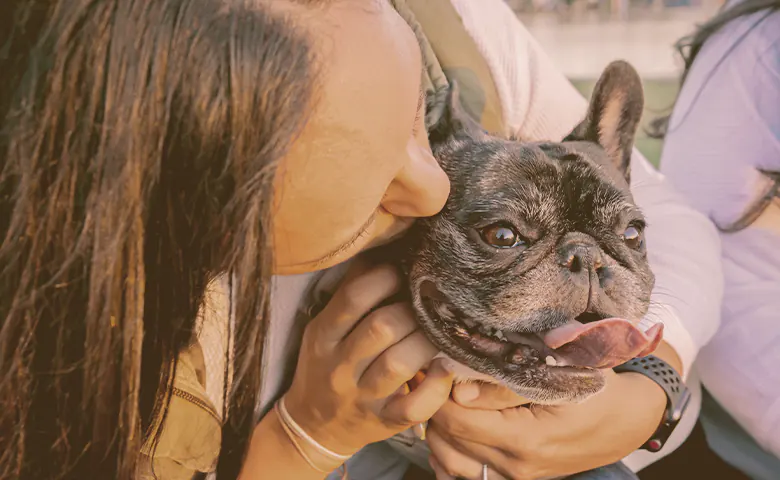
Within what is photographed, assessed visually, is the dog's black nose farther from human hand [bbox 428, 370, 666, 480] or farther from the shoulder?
the shoulder

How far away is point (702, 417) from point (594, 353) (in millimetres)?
754

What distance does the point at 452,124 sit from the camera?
840 mm

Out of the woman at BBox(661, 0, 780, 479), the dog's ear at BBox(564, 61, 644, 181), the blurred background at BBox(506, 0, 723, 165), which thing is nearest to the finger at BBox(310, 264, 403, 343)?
the dog's ear at BBox(564, 61, 644, 181)

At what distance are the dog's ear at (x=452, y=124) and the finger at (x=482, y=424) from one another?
1.23ft

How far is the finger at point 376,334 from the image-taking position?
761 mm

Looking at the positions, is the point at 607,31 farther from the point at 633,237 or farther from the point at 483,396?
the point at 483,396

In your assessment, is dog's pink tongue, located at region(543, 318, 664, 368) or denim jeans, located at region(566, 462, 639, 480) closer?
dog's pink tongue, located at region(543, 318, 664, 368)

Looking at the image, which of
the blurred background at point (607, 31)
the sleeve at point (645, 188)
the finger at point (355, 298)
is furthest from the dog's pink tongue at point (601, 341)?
the blurred background at point (607, 31)

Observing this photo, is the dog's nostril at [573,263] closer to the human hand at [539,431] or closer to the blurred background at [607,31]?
the human hand at [539,431]

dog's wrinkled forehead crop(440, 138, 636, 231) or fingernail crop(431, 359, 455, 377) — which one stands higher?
dog's wrinkled forehead crop(440, 138, 636, 231)

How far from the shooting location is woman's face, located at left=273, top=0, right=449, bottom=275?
47 centimetres

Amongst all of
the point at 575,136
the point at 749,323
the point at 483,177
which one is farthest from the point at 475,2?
the point at 749,323

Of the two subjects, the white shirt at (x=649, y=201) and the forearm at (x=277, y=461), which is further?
the white shirt at (x=649, y=201)

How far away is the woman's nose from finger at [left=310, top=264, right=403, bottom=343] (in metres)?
0.14
